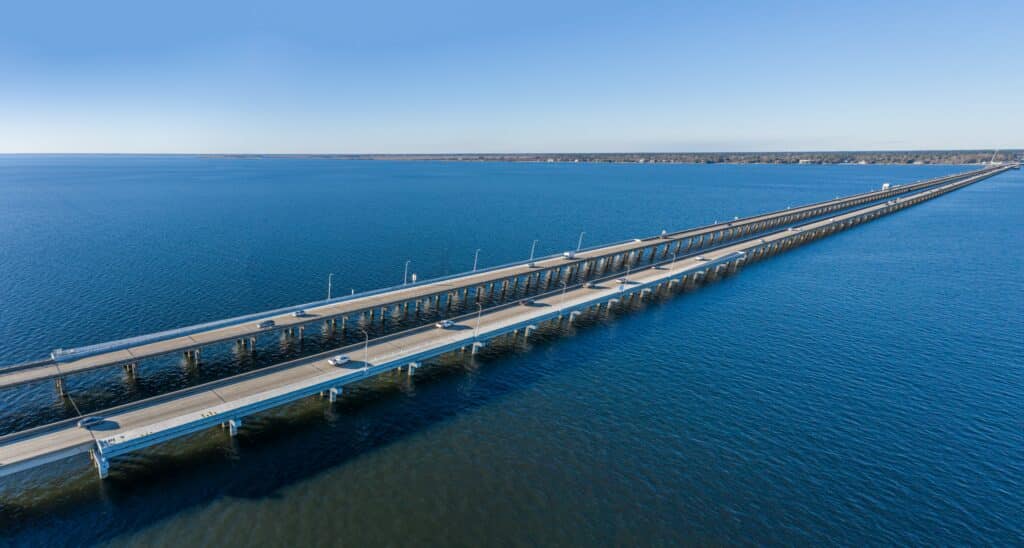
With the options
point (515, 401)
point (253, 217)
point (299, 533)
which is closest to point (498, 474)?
point (515, 401)

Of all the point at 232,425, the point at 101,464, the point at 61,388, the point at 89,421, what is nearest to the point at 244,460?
the point at 232,425

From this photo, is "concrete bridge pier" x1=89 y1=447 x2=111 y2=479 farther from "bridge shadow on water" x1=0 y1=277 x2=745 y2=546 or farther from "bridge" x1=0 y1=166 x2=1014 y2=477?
"bridge shadow on water" x1=0 y1=277 x2=745 y2=546

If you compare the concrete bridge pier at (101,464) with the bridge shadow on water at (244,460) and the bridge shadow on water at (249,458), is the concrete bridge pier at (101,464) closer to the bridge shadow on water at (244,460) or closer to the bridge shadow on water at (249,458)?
the bridge shadow on water at (244,460)

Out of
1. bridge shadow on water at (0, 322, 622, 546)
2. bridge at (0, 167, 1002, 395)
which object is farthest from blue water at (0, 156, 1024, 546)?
bridge at (0, 167, 1002, 395)

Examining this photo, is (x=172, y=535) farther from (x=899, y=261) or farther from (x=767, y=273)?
(x=899, y=261)

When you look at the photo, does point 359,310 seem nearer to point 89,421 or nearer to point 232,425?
point 232,425

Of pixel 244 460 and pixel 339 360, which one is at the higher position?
pixel 339 360

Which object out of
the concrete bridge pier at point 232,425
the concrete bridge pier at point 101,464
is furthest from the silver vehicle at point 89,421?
the concrete bridge pier at point 232,425
